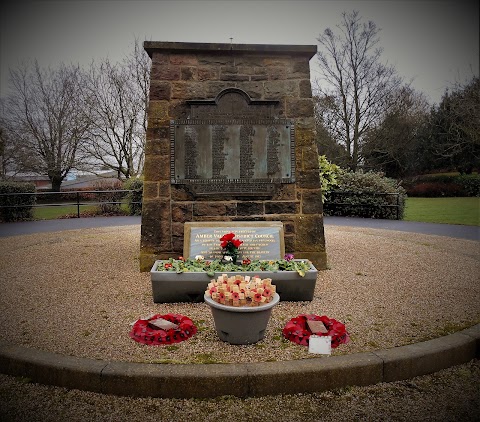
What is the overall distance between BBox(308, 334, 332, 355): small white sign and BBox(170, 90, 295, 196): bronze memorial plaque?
3204mm

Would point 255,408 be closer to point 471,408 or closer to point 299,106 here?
point 471,408

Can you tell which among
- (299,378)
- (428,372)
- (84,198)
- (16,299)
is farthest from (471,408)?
(84,198)

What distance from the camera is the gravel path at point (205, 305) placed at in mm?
3561

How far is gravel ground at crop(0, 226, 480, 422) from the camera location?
281cm

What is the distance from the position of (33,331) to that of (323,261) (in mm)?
4442

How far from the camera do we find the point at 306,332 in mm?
3709

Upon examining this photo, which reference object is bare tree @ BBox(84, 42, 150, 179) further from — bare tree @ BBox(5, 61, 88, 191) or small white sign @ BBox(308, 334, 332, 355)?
small white sign @ BBox(308, 334, 332, 355)

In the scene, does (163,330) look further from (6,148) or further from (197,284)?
(6,148)

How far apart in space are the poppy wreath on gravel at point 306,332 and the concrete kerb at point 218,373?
351 mm

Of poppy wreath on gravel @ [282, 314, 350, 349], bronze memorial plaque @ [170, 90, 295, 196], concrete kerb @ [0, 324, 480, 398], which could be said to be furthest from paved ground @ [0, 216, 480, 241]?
concrete kerb @ [0, 324, 480, 398]

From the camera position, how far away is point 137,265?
270 inches

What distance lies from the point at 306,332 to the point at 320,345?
0.29 meters

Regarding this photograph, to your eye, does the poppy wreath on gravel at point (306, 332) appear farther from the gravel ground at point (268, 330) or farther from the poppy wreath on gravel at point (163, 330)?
the poppy wreath on gravel at point (163, 330)

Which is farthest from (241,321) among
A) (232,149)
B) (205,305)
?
(232,149)
